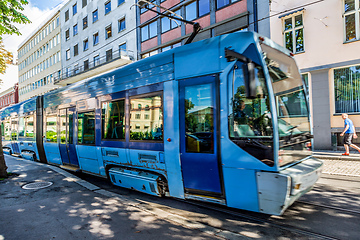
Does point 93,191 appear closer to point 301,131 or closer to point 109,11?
point 301,131

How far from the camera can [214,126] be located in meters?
3.89

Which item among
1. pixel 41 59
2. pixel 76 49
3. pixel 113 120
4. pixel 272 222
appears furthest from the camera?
pixel 41 59

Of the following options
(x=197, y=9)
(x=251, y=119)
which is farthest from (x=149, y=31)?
(x=251, y=119)

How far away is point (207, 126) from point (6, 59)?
45.3 ft

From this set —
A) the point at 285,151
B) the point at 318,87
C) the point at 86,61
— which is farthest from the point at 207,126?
the point at 86,61

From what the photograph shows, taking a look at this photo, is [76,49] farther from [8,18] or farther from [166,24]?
[8,18]

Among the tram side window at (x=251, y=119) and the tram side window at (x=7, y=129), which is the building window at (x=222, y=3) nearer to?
the tram side window at (x=251, y=119)

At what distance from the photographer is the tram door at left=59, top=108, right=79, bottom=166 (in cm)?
755

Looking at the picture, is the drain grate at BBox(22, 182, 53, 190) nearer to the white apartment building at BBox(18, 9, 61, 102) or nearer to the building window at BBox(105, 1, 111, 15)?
the building window at BBox(105, 1, 111, 15)

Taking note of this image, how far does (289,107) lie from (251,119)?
958mm

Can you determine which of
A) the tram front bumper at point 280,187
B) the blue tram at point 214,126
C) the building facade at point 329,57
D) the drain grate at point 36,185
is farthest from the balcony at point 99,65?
the tram front bumper at point 280,187

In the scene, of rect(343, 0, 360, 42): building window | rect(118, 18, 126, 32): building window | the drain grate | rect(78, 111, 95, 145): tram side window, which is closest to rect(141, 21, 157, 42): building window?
rect(118, 18, 126, 32): building window

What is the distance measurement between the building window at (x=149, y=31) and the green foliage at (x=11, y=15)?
1394 centimetres

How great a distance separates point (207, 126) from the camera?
157 inches
